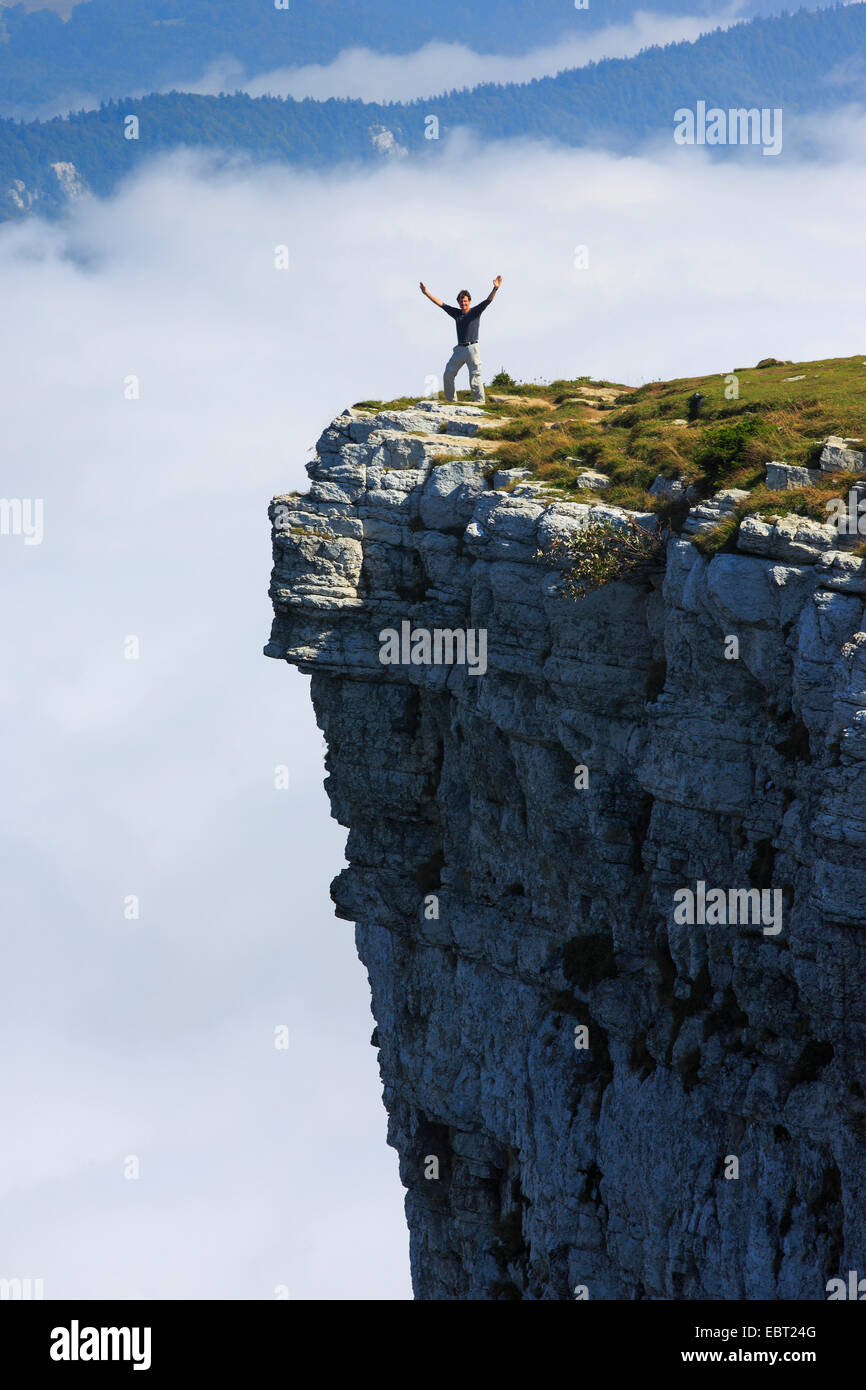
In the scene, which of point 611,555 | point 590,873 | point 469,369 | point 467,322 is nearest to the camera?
point 611,555

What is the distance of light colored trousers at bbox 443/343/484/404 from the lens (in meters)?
62.2

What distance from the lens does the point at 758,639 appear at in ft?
138

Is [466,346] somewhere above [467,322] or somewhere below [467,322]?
Answer: below

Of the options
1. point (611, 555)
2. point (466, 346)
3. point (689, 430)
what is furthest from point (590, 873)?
point (466, 346)

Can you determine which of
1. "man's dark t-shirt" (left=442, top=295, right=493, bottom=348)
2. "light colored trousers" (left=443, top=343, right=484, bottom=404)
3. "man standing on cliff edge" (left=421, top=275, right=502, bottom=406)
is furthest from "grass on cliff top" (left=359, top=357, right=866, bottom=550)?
"man's dark t-shirt" (left=442, top=295, right=493, bottom=348)

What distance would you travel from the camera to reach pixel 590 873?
51.2 m

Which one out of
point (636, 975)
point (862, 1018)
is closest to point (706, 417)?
point (636, 975)

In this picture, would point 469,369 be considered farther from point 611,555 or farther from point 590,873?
point 590,873

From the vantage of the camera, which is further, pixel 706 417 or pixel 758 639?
pixel 706 417

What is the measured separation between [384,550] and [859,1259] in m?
27.1

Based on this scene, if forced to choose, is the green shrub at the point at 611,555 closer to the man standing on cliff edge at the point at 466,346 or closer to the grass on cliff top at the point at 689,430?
the grass on cliff top at the point at 689,430

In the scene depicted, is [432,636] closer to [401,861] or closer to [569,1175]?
[401,861]

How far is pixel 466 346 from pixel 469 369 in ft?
5.01

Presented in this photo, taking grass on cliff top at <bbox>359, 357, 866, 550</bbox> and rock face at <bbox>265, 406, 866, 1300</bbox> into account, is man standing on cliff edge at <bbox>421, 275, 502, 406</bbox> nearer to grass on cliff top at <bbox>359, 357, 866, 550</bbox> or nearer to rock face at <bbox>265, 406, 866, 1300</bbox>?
grass on cliff top at <bbox>359, 357, 866, 550</bbox>
